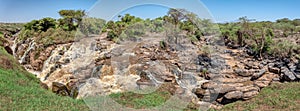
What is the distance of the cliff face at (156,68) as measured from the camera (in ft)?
33.3

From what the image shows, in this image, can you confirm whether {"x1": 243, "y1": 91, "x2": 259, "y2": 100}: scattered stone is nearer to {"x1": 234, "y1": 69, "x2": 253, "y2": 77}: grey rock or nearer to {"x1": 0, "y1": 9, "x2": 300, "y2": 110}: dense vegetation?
{"x1": 0, "y1": 9, "x2": 300, "y2": 110}: dense vegetation

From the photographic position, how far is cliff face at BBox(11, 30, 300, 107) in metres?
10.1

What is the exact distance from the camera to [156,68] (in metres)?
11.7

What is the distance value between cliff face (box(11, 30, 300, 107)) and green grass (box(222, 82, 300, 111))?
36 centimetres

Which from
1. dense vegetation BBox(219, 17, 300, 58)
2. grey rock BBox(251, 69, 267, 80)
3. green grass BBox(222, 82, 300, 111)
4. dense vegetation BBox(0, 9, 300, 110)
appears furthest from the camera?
dense vegetation BBox(219, 17, 300, 58)

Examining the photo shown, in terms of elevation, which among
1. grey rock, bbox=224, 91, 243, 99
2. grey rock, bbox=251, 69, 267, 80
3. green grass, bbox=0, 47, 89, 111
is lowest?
grey rock, bbox=224, 91, 243, 99

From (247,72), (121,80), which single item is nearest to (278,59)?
(247,72)

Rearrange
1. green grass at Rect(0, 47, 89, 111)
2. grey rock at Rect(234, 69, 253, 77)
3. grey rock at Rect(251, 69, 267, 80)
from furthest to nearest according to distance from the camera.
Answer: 1. grey rock at Rect(234, 69, 253, 77)
2. grey rock at Rect(251, 69, 267, 80)
3. green grass at Rect(0, 47, 89, 111)

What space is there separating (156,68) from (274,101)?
15.3 feet

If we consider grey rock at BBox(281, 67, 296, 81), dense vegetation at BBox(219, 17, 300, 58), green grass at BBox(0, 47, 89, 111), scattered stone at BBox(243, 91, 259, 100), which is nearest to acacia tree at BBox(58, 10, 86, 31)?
dense vegetation at BBox(219, 17, 300, 58)

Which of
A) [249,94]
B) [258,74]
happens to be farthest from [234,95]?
[258,74]

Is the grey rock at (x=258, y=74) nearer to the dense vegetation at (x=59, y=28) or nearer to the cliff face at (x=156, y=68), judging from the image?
the cliff face at (x=156, y=68)

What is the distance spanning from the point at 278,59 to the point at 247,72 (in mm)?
2901

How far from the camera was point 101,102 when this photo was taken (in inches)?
339
